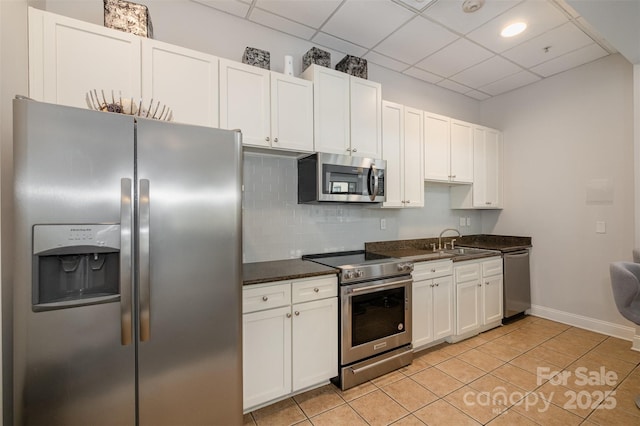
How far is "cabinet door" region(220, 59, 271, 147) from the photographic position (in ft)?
6.75

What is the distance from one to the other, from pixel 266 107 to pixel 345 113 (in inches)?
30.5

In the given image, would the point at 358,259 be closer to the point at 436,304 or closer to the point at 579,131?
the point at 436,304

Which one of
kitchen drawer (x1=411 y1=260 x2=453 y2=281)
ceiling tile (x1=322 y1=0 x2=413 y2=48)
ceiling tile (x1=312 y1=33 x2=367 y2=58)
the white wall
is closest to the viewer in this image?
ceiling tile (x1=322 y1=0 x2=413 y2=48)

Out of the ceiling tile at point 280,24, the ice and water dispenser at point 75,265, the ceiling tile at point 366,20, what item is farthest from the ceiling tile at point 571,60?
the ice and water dispenser at point 75,265

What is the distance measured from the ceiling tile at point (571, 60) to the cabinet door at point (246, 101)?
10.8 ft

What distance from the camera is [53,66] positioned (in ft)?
5.15

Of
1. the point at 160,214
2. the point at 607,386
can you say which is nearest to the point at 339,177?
the point at 160,214

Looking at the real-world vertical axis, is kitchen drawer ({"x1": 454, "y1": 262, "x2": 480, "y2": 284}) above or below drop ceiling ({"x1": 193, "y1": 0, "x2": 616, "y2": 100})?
below

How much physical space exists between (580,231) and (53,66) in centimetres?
498

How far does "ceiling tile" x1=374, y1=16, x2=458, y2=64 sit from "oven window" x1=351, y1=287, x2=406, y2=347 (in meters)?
2.40

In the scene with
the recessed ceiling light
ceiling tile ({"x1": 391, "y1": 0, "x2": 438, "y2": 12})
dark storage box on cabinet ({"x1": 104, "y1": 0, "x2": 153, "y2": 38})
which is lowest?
dark storage box on cabinet ({"x1": 104, "y1": 0, "x2": 153, "y2": 38})

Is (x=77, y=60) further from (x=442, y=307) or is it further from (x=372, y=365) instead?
(x=442, y=307)

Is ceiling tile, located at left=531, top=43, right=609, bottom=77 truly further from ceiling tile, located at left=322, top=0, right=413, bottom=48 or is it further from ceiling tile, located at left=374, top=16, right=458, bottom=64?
ceiling tile, located at left=322, top=0, right=413, bottom=48

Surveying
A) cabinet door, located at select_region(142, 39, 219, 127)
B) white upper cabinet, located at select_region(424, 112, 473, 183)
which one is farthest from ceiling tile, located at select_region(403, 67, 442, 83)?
cabinet door, located at select_region(142, 39, 219, 127)
